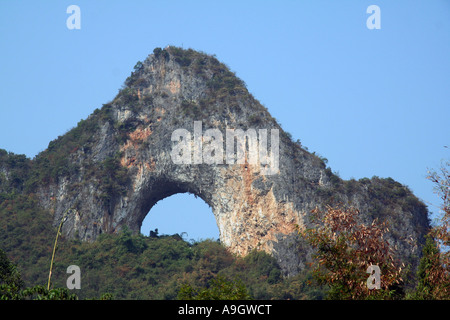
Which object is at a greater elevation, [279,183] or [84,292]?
[279,183]

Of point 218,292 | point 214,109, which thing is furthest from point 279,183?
point 218,292

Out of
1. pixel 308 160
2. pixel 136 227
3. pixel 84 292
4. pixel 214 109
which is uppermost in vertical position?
pixel 214 109

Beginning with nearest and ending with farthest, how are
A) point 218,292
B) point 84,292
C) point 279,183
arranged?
1. point 218,292
2. point 84,292
3. point 279,183

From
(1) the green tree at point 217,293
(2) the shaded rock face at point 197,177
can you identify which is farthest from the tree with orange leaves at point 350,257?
(2) the shaded rock face at point 197,177
